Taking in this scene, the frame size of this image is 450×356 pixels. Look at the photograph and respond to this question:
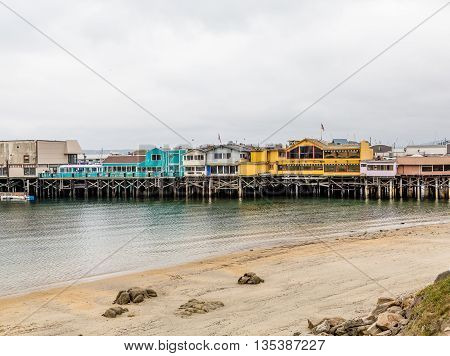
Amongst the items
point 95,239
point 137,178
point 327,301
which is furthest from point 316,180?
point 327,301

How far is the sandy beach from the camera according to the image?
44.0 feet

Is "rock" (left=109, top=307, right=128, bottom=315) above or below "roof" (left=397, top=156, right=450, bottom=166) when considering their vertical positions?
below

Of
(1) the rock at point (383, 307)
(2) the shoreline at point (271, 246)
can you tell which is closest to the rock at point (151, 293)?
(2) the shoreline at point (271, 246)

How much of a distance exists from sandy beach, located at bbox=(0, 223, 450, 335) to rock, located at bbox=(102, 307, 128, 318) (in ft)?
0.76

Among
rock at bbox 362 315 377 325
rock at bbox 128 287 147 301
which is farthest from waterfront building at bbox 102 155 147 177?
rock at bbox 362 315 377 325

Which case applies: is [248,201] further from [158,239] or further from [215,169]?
[158,239]

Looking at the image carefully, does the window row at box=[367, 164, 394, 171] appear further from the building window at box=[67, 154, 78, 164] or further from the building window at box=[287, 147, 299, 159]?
the building window at box=[67, 154, 78, 164]

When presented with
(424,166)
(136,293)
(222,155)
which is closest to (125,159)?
(222,155)

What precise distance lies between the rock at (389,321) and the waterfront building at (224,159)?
1983 inches

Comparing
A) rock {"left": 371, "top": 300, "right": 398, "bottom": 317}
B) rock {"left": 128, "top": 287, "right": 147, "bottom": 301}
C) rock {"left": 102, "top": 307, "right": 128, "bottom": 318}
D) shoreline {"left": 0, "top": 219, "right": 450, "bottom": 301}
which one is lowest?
shoreline {"left": 0, "top": 219, "right": 450, "bottom": 301}

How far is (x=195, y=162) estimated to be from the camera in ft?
203

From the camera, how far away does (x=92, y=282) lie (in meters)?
20.0

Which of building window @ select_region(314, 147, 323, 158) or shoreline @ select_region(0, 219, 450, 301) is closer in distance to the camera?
shoreline @ select_region(0, 219, 450, 301)

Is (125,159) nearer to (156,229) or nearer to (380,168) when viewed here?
(380,168)
